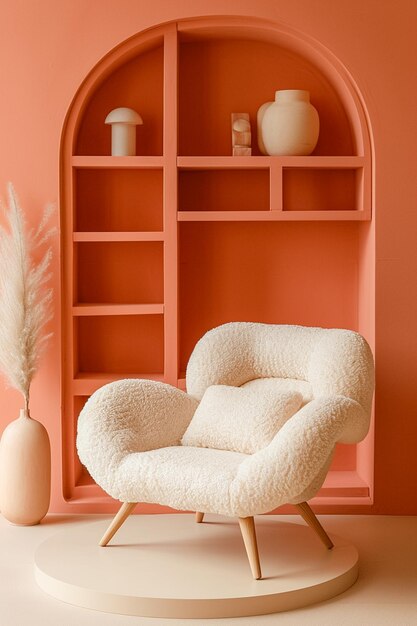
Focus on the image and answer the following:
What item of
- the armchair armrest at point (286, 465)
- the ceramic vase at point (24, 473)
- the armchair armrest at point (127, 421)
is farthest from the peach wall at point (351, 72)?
the armchair armrest at point (286, 465)

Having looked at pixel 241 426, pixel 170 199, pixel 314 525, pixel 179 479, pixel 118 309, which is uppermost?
pixel 170 199

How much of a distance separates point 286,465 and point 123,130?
5.72 feet

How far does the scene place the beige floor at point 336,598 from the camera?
2.72 m

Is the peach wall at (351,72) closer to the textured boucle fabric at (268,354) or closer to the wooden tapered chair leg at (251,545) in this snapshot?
the textured boucle fabric at (268,354)

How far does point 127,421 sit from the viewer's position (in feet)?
10.5

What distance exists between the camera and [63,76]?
12.4 ft

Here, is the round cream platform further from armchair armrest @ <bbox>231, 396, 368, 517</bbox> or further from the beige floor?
armchair armrest @ <bbox>231, 396, 368, 517</bbox>

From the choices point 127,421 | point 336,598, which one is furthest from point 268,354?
point 336,598

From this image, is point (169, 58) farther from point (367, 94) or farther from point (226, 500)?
point (226, 500)

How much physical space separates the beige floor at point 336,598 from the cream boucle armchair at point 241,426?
23cm

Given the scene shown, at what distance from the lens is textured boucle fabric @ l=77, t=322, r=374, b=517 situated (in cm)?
286

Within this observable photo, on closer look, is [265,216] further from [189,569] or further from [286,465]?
[189,569]

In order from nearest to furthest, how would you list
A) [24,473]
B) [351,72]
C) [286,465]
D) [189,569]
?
[286,465], [189,569], [24,473], [351,72]

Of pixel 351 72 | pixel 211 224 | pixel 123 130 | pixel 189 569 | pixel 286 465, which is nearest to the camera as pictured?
pixel 286 465
